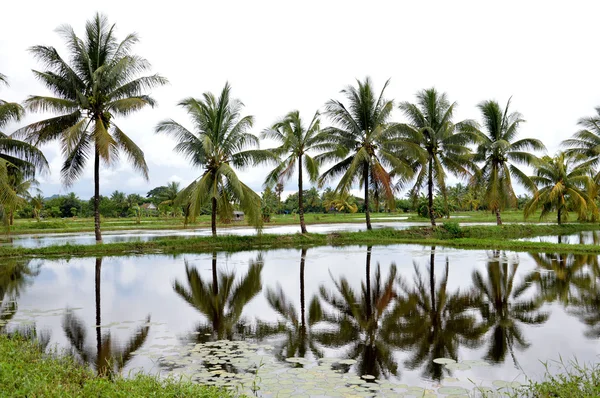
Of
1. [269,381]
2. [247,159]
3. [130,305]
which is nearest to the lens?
[269,381]

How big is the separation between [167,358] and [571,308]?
7.43 meters

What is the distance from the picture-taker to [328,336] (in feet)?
23.1

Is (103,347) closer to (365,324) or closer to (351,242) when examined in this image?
(365,324)

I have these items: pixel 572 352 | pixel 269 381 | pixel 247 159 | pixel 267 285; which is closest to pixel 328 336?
pixel 269 381

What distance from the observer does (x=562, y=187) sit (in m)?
26.1

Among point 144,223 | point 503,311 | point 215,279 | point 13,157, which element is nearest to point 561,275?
point 503,311

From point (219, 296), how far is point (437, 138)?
680 inches

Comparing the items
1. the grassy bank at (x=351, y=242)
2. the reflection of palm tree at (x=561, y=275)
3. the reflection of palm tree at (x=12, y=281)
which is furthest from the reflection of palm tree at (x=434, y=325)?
the grassy bank at (x=351, y=242)

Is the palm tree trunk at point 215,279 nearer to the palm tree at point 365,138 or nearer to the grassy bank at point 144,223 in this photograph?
the palm tree at point 365,138

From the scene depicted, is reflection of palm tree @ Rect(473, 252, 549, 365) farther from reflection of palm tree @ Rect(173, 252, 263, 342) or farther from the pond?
reflection of palm tree @ Rect(173, 252, 263, 342)

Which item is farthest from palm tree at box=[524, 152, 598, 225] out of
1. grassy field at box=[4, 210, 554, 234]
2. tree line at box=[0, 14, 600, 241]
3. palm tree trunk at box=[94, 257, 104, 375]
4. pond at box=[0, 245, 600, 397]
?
palm tree trunk at box=[94, 257, 104, 375]

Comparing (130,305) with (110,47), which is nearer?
(130,305)

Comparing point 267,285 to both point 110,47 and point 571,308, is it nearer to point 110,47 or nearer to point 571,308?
point 571,308

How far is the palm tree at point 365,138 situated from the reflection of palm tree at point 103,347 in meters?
15.8
